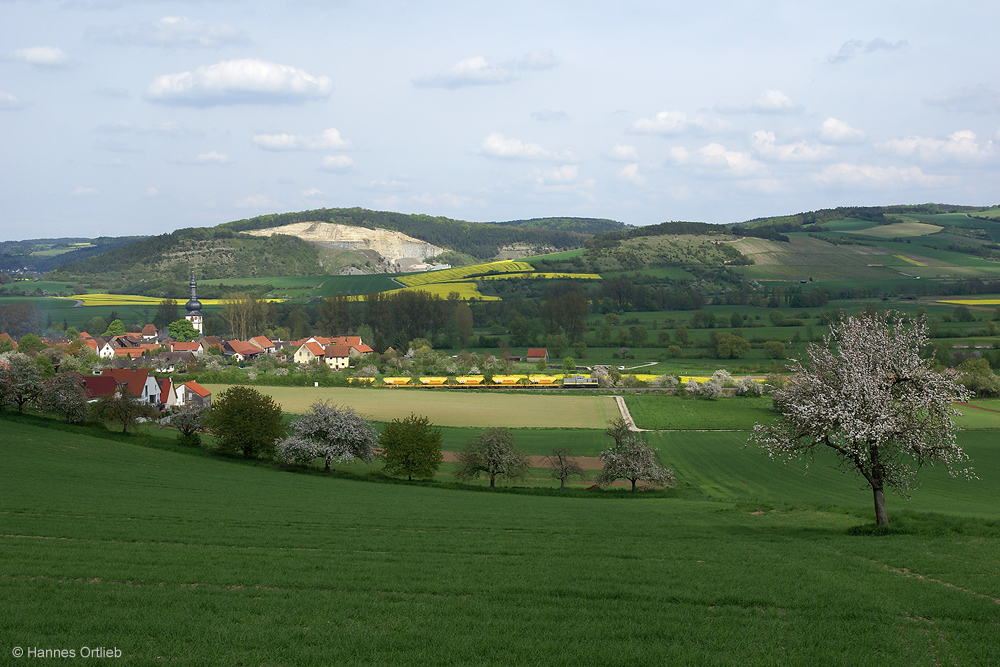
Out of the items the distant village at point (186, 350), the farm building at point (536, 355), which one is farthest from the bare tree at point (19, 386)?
the farm building at point (536, 355)

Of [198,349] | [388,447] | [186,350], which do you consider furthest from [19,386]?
[198,349]

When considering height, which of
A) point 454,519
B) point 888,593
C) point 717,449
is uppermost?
point 888,593

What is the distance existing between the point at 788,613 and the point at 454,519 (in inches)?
490

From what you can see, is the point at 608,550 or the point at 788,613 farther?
the point at 608,550

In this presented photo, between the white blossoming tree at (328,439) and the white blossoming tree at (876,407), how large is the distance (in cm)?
2588

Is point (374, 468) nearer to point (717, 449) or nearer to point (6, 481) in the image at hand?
point (6, 481)

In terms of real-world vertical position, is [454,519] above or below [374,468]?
above

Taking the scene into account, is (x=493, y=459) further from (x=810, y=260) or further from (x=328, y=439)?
(x=810, y=260)

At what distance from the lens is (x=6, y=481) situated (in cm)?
2442

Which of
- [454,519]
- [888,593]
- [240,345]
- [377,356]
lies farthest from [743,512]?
[240,345]

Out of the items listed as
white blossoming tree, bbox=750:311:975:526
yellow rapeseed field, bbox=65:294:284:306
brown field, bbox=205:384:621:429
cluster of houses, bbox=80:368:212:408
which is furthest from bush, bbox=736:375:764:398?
yellow rapeseed field, bbox=65:294:284:306

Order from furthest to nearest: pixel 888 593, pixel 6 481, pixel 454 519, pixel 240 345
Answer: pixel 240 345 < pixel 6 481 < pixel 454 519 < pixel 888 593
